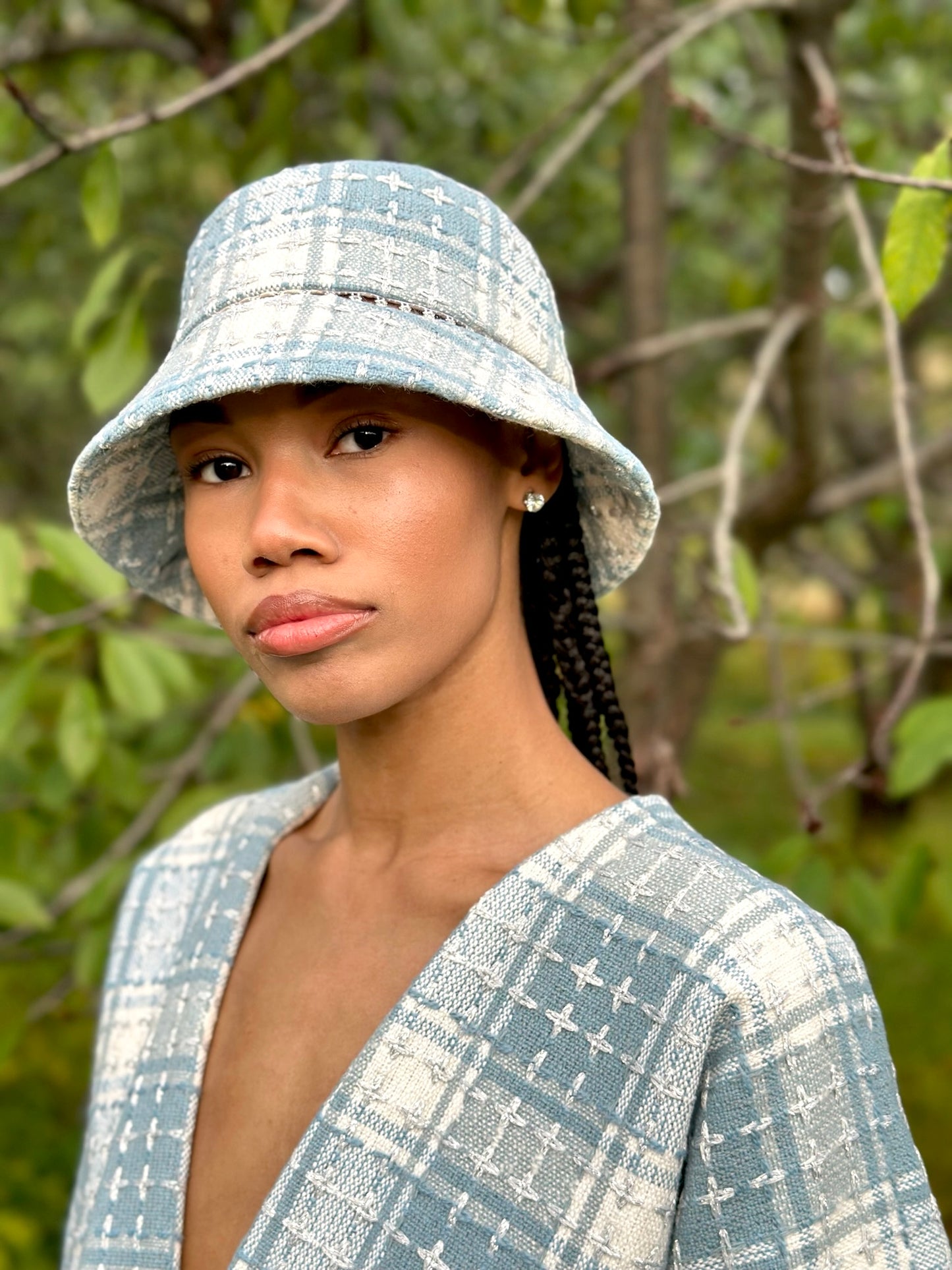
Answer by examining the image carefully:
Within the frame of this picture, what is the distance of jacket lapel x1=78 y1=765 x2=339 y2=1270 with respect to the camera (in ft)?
4.63

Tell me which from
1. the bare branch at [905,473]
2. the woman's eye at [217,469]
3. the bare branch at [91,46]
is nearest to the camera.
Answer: the woman's eye at [217,469]

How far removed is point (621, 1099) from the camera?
1.18 meters

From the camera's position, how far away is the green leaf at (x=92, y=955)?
228 cm

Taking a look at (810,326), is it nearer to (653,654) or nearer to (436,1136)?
(653,654)

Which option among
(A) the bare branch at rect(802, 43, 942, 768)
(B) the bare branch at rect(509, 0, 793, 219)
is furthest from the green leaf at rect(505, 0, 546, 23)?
(A) the bare branch at rect(802, 43, 942, 768)

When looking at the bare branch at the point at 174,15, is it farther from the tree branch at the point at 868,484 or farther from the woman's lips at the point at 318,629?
the woman's lips at the point at 318,629

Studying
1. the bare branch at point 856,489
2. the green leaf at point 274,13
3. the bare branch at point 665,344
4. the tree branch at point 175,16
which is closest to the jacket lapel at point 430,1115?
the bare branch at point 665,344

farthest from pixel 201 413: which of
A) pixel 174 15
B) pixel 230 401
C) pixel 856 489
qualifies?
pixel 174 15

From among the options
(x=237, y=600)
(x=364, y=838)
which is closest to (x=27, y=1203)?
(x=364, y=838)

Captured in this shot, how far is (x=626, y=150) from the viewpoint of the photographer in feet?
9.41

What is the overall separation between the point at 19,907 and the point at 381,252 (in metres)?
1.26

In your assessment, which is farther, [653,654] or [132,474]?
[653,654]

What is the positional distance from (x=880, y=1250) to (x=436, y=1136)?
0.40 meters

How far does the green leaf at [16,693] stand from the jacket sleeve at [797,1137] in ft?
4.31
